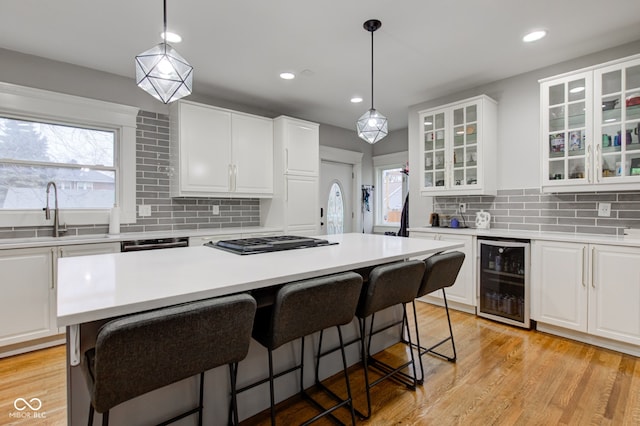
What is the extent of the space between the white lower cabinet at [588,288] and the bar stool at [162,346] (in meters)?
2.85

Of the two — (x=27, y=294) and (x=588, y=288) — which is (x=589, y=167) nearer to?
(x=588, y=288)

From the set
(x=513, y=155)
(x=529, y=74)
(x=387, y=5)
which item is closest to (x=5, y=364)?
(x=387, y=5)

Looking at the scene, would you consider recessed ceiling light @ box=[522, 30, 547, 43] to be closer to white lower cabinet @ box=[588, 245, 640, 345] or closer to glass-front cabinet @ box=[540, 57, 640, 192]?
glass-front cabinet @ box=[540, 57, 640, 192]

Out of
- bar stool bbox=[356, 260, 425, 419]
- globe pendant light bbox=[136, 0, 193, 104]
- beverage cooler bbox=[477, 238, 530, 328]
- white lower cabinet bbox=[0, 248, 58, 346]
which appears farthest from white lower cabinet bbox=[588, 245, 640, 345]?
white lower cabinet bbox=[0, 248, 58, 346]

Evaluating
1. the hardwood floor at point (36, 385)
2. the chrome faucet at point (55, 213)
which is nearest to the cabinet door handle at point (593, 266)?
the hardwood floor at point (36, 385)

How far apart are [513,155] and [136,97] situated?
164 inches

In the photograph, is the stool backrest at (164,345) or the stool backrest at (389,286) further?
the stool backrest at (389,286)

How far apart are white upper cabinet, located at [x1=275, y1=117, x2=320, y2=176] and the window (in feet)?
6.21

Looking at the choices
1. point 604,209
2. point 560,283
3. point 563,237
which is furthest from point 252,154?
point 604,209

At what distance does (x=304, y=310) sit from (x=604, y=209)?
3135mm

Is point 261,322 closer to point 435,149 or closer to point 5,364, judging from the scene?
point 5,364

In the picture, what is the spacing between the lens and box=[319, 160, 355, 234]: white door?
17.9ft

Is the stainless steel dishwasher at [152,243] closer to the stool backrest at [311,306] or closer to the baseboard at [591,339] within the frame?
the stool backrest at [311,306]

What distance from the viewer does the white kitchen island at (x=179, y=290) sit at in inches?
41.0
